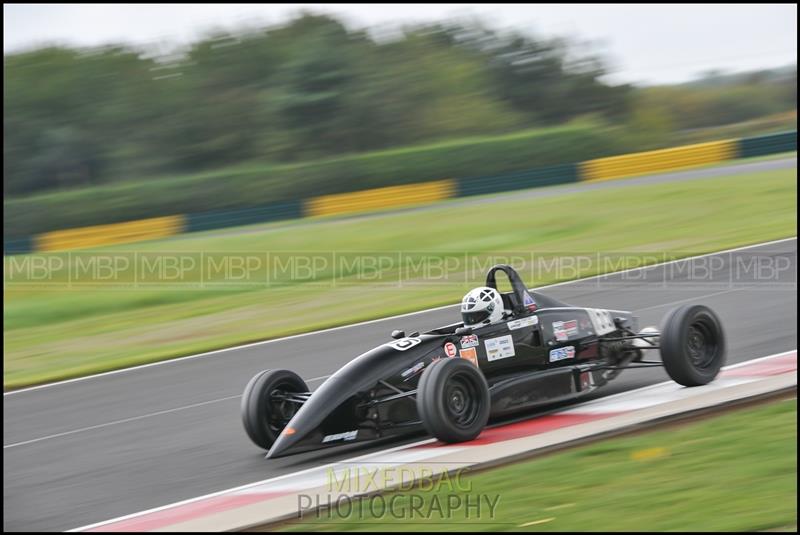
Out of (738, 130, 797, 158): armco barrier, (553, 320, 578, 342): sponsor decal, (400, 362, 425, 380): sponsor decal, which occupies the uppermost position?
(738, 130, 797, 158): armco barrier

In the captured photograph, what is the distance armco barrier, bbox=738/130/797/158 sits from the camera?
3031cm

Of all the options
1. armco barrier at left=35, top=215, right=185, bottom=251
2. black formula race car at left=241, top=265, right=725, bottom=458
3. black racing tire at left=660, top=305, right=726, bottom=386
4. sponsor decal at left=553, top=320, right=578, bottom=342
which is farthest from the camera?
armco barrier at left=35, top=215, right=185, bottom=251

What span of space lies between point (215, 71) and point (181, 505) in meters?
41.8

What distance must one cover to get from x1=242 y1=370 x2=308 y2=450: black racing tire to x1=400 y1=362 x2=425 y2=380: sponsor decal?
1.08m

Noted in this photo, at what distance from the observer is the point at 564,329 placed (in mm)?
9242

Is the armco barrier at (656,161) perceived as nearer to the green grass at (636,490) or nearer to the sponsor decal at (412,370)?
the sponsor decal at (412,370)

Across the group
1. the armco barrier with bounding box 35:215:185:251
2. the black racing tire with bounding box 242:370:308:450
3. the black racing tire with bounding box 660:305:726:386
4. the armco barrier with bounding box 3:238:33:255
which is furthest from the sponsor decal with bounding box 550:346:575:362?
the armco barrier with bounding box 3:238:33:255

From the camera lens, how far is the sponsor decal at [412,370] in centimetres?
811

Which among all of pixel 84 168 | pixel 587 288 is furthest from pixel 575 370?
pixel 84 168

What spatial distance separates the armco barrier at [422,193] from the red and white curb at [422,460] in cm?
2128

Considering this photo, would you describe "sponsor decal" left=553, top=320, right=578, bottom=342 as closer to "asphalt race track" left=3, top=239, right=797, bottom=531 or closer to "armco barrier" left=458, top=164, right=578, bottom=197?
"asphalt race track" left=3, top=239, right=797, bottom=531

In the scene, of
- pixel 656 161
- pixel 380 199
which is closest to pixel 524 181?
pixel 656 161

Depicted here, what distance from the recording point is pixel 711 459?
21.7ft

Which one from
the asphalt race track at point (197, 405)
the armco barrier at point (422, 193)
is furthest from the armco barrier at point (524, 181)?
the asphalt race track at point (197, 405)
